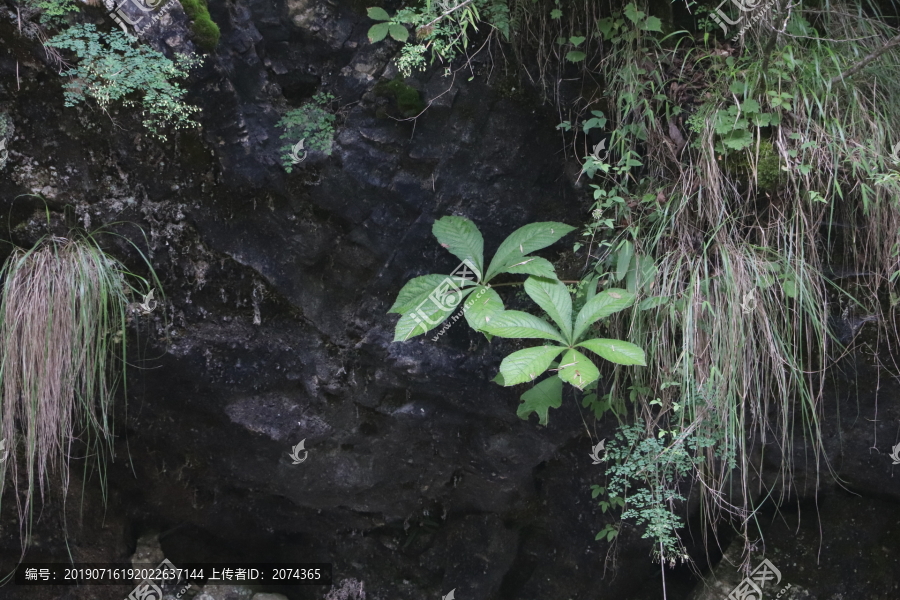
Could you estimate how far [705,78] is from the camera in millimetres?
2432

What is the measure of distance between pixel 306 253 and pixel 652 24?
4.78 ft

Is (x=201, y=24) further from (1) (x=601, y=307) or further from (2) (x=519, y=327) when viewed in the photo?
(1) (x=601, y=307)

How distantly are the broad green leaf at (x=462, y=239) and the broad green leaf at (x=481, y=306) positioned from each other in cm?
9

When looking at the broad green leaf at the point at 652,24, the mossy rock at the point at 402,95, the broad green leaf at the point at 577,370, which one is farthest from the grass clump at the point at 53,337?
the broad green leaf at the point at 652,24

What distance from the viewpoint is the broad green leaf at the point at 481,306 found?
2169 mm

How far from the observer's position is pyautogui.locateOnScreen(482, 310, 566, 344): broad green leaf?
2.13m

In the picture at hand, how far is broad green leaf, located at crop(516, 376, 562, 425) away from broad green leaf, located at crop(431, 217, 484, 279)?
0.43 metres

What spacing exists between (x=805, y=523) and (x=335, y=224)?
2204mm

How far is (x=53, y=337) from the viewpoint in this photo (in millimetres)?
2229

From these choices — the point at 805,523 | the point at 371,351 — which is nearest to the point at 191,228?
the point at 371,351

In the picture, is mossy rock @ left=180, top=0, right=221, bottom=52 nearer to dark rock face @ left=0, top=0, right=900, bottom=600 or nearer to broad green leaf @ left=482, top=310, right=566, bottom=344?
dark rock face @ left=0, top=0, right=900, bottom=600
